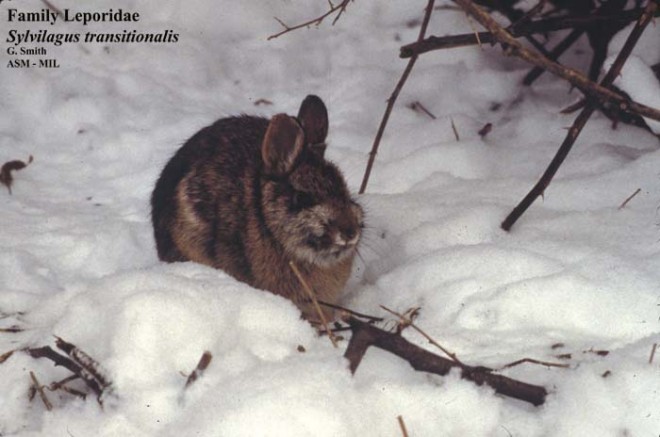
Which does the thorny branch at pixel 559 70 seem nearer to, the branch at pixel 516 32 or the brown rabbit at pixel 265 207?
the branch at pixel 516 32

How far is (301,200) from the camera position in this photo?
11.4 ft

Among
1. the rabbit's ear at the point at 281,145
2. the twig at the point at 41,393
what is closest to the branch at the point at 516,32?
the rabbit's ear at the point at 281,145

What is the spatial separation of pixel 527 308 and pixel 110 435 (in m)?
1.58

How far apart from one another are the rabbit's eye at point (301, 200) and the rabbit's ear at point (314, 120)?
0.95 ft

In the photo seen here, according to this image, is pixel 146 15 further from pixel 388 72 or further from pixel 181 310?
pixel 181 310

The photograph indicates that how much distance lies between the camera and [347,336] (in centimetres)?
322

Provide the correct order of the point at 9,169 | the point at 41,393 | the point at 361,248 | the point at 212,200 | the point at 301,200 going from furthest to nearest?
the point at 9,169, the point at 361,248, the point at 212,200, the point at 301,200, the point at 41,393

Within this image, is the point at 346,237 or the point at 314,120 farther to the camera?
the point at 314,120

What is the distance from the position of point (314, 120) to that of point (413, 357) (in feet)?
4.53

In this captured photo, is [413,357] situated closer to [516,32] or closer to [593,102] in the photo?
[593,102]

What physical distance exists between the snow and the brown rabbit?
282mm

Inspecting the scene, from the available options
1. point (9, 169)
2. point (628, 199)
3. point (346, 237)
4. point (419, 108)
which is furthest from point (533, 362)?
point (9, 169)

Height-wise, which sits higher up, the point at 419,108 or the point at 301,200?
the point at 301,200

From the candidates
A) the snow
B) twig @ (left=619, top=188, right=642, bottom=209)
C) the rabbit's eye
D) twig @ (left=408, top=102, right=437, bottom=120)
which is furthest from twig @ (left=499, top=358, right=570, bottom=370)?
twig @ (left=408, top=102, right=437, bottom=120)
